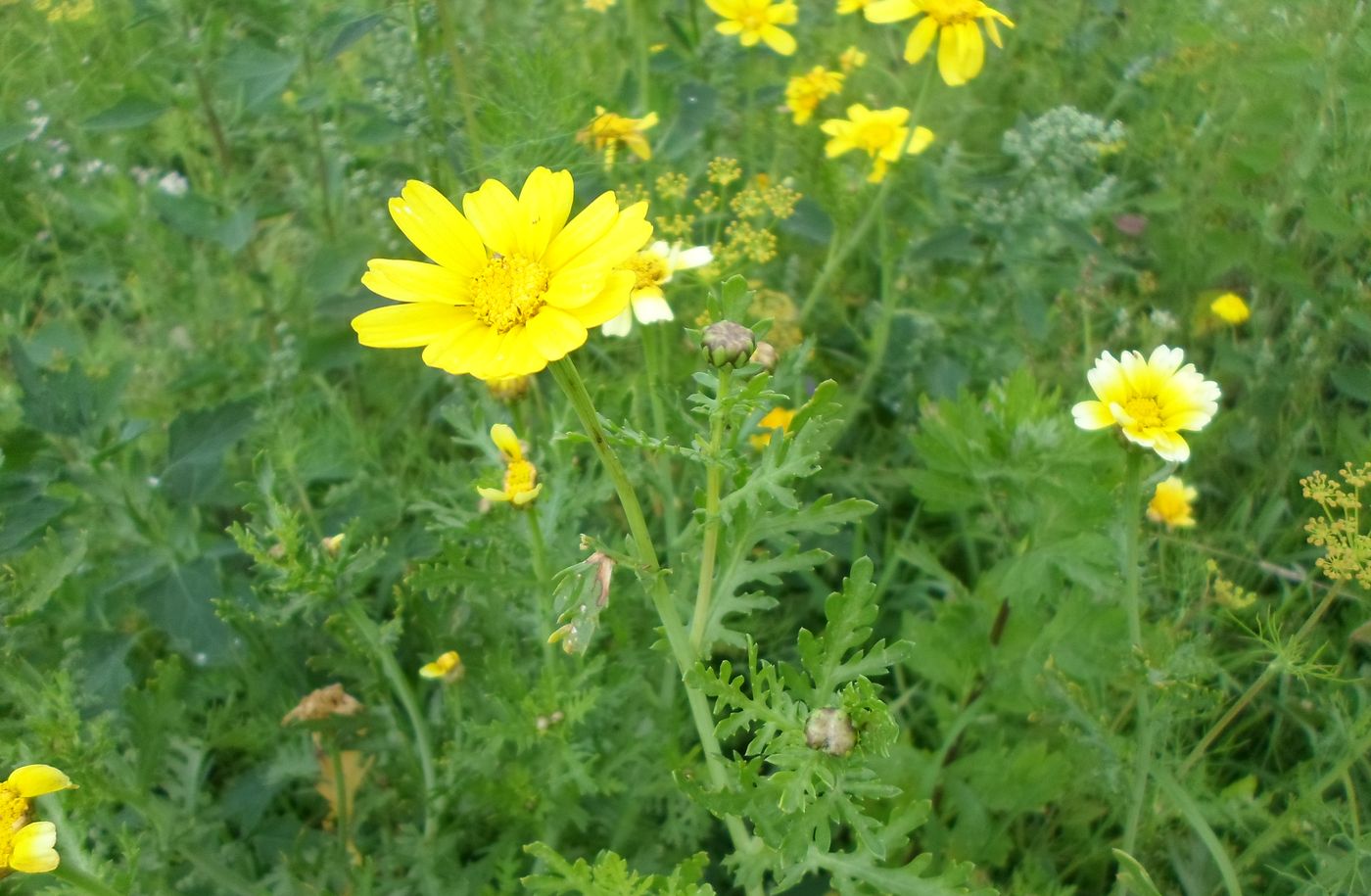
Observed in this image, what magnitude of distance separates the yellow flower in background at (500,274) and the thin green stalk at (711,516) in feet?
0.65

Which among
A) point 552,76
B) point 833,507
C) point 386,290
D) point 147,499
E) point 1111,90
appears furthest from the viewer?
point 1111,90

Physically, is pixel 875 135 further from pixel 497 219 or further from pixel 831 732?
pixel 831 732

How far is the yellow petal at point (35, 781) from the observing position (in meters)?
1.22

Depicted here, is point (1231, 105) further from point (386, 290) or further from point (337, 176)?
point (386, 290)

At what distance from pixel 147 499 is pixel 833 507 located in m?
1.44

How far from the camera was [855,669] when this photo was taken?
4.05ft

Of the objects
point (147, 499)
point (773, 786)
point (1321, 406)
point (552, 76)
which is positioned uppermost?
point (552, 76)

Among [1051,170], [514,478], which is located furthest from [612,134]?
[1051,170]

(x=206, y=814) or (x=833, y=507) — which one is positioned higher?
Result: (x=833, y=507)

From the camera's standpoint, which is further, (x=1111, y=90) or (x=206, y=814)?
(x=1111, y=90)

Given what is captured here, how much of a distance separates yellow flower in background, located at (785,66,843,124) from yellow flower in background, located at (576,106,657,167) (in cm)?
73

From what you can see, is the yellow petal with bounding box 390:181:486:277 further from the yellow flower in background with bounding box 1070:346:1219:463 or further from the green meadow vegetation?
the yellow flower in background with bounding box 1070:346:1219:463

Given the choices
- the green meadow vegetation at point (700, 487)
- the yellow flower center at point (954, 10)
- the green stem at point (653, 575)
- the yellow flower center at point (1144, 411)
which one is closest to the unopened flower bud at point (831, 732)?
the green meadow vegetation at point (700, 487)

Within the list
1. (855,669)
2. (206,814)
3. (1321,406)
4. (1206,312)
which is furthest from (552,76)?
(1321,406)
